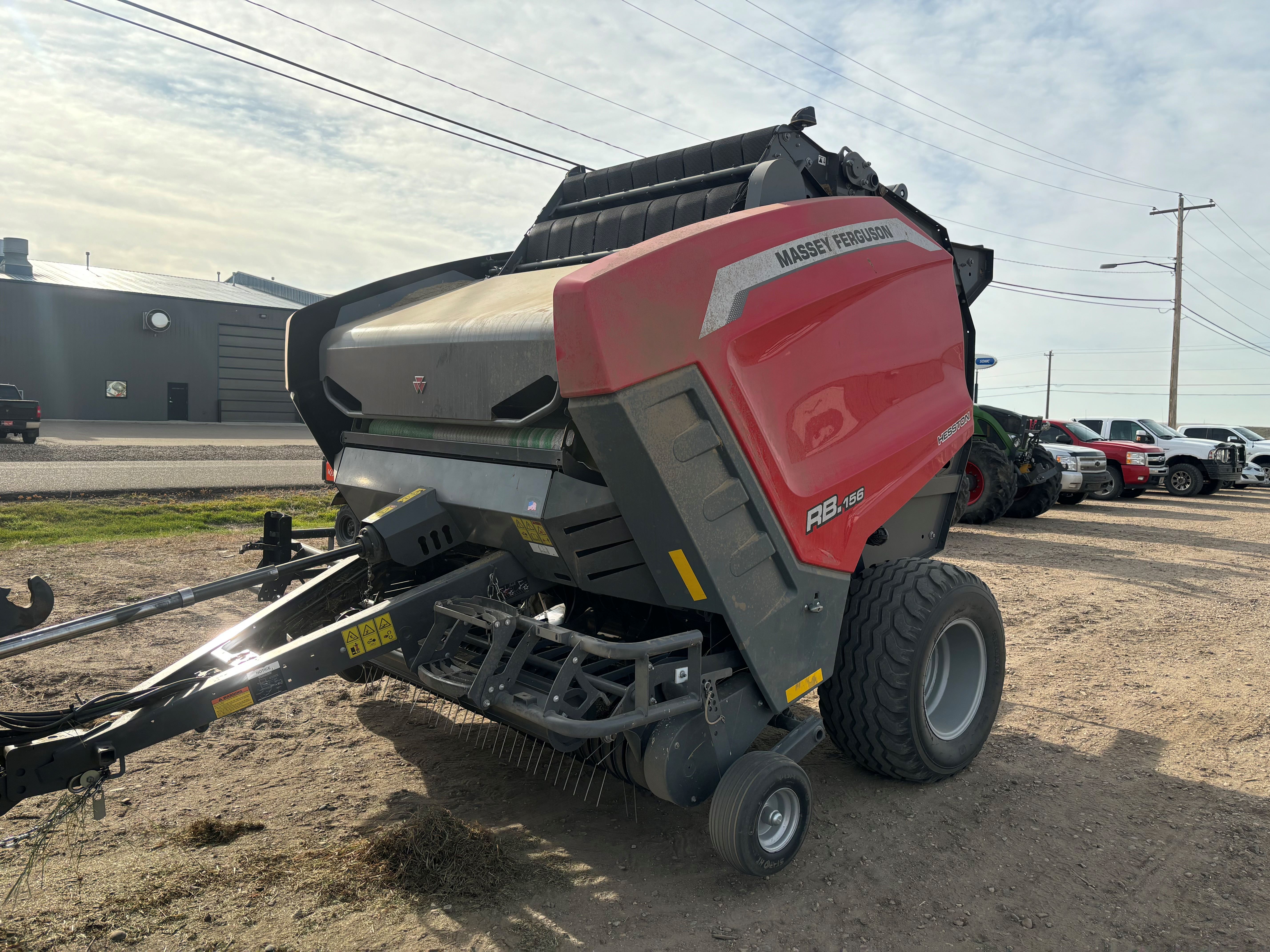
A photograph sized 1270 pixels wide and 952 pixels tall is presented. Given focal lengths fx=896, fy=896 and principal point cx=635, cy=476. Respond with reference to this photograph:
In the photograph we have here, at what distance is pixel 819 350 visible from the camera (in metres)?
3.56

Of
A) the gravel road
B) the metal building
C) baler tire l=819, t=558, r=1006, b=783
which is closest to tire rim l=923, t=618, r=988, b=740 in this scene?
baler tire l=819, t=558, r=1006, b=783

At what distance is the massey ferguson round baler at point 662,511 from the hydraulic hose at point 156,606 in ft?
0.04

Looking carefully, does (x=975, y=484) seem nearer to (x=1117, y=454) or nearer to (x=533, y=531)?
(x=1117, y=454)

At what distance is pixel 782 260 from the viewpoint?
3.40m

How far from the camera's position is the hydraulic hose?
2.89m

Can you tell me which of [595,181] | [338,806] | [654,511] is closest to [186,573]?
[338,806]

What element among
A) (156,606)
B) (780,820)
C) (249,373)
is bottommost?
(780,820)

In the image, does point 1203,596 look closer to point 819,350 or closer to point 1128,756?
point 1128,756

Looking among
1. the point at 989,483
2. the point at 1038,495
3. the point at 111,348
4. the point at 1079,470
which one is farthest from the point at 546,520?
the point at 111,348

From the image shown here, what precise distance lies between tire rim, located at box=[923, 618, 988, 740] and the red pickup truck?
15.7 metres

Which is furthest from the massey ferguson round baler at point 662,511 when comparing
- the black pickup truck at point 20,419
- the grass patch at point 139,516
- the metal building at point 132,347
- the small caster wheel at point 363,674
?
the metal building at point 132,347

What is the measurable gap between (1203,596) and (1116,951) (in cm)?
701

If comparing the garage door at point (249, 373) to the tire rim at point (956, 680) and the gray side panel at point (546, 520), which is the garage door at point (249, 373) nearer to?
the gray side panel at point (546, 520)

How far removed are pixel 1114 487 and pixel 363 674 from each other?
18.5 meters
